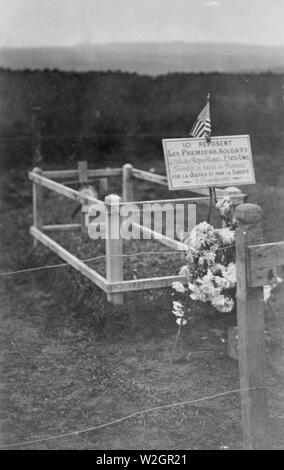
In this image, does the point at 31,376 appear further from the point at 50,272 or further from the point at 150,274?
the point at 50,272

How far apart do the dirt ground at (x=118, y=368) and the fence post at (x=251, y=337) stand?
15.1 inches

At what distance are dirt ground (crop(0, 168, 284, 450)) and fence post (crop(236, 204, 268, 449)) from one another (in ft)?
1.26

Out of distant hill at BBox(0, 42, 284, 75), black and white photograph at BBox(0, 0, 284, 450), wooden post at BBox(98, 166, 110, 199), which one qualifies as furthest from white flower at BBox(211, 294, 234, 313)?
distant hill at BBox(0, 42, 284, 75)

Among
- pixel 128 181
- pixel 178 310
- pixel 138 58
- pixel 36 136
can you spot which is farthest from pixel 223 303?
pixel 138 58

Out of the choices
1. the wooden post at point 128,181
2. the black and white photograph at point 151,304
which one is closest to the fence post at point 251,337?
the black and white photograph at point 151,304

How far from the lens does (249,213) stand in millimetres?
3543

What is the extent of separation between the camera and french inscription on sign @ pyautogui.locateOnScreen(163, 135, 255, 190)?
5.26m

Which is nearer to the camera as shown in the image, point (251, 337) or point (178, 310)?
point (251, 337)

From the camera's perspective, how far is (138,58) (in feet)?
37.4

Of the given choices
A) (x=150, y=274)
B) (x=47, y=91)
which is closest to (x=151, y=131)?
(x=47, y=91)

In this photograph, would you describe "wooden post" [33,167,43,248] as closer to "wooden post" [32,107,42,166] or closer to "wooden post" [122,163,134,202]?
"wooden post" [122,163,134,202]

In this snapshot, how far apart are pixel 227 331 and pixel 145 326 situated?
0.87m

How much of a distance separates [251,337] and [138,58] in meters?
8.65

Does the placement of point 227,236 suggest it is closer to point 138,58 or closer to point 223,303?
point 223,303
